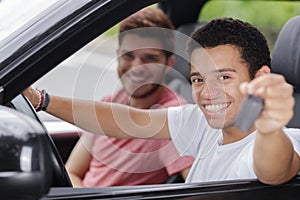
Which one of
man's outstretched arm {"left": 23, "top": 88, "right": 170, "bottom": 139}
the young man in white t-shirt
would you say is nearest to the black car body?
the young man in white t-shirt

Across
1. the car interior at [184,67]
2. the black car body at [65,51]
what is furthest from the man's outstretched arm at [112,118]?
the black car body at [65,51]

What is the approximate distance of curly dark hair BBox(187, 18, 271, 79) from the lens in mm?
2250

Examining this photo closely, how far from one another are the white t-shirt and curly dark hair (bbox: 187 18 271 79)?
0.22m

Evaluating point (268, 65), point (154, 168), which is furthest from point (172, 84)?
point (268, 65)

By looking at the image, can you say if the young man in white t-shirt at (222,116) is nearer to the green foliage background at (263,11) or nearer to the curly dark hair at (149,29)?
the curly dark hair at (149,29)

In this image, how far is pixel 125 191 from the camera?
74.1 inches

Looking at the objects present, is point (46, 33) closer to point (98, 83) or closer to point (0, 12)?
point (0, 12)

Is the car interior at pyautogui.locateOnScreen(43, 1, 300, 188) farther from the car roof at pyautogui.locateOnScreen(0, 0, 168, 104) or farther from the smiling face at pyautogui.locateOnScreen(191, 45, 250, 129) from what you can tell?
the car roof at pyautogui.locateOnScreen(0, 0, 168, 104)

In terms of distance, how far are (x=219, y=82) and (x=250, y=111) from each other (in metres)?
0.57

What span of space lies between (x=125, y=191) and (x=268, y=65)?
693 mm

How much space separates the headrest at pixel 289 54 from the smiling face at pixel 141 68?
58cm

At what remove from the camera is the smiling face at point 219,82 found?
215 centimetres

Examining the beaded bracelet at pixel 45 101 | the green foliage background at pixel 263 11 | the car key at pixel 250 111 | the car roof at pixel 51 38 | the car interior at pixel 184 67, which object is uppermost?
the car roof at pixel 51 38

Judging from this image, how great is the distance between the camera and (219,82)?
2.17 m
